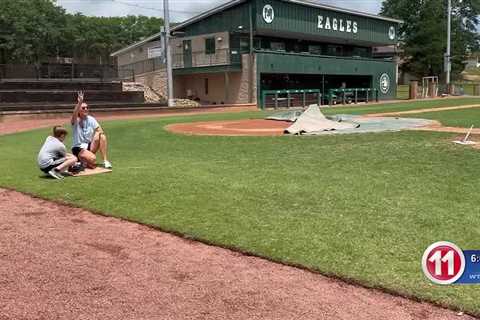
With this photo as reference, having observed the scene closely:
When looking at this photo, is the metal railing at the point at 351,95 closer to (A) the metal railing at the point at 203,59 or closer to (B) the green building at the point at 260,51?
(B) the green building at the point at 260,51

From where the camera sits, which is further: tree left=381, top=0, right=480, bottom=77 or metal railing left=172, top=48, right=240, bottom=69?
tree left=381, top=0, right=480, bottom=77

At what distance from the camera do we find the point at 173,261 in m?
5.04

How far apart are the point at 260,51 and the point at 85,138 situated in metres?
27.8

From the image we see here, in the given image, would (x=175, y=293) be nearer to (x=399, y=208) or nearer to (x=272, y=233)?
(x=272, y=233)

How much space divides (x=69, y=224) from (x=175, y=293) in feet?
8.44

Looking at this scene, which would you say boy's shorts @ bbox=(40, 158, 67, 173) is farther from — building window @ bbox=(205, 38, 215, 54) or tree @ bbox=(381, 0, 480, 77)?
tree @ bbox=(381, 0, 480, 77)

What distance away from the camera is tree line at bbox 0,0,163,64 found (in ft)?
227

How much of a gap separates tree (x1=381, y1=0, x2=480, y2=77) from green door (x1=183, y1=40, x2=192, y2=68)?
43.2m

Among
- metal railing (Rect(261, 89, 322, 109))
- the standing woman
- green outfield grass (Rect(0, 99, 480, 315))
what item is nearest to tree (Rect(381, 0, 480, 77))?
metal railing (Rect(261, 89, 322, 109))

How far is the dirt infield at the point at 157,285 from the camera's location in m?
3.92

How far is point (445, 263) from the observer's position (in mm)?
2807

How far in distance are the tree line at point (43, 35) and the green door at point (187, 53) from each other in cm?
Answer: 1567

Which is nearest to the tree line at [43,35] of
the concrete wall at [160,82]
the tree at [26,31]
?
the tree at [26,31]

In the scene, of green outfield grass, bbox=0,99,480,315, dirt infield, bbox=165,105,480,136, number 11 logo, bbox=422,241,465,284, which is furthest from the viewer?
dirt infield, bbox=165,105,480,136
